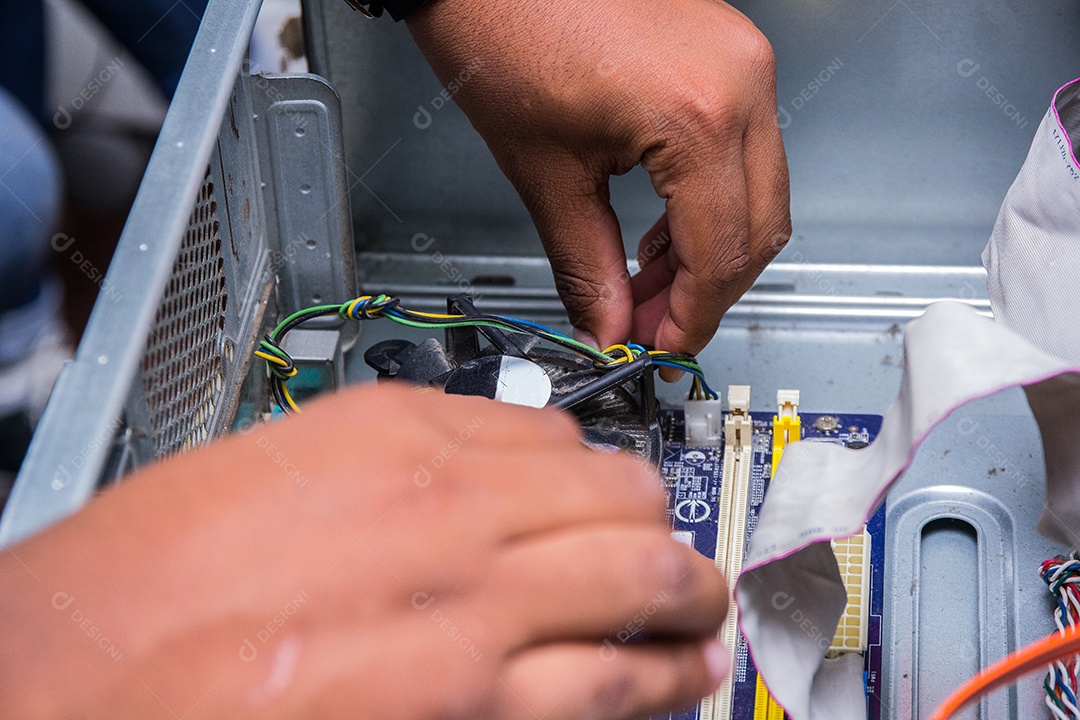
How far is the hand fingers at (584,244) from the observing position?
3.20 ft

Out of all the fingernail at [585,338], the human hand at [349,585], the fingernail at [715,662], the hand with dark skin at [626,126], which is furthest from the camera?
the fingernail at [585,338]

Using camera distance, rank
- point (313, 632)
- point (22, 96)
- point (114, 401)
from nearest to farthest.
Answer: point (313, 632), point (114, 401), point (22, 96)

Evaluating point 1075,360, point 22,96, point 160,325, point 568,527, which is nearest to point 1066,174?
point 1075,360

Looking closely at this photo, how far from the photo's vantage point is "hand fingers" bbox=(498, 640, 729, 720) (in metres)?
0.45

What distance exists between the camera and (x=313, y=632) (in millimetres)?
410

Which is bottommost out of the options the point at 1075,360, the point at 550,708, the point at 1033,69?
the point at 550,708

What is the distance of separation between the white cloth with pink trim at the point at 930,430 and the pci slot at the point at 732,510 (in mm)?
97

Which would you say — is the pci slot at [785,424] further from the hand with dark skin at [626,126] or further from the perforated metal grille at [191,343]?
the perforated metal grille at [191,343]

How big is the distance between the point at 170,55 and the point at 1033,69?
1.04 m

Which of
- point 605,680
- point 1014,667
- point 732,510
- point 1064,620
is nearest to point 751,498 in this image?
point 732,510

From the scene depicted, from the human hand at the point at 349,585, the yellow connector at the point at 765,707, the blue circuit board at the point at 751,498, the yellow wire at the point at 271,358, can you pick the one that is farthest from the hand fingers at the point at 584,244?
the human hand at the point at 349,585

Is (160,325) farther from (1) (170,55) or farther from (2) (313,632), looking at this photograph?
(1) (170,55)

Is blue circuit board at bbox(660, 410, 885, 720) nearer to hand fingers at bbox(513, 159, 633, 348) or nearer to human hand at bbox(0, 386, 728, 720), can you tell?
hand fingers at bbox(513, 159, 633, 348)

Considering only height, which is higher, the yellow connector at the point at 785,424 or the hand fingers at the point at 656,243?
the hand fingers at the point at 656,243
